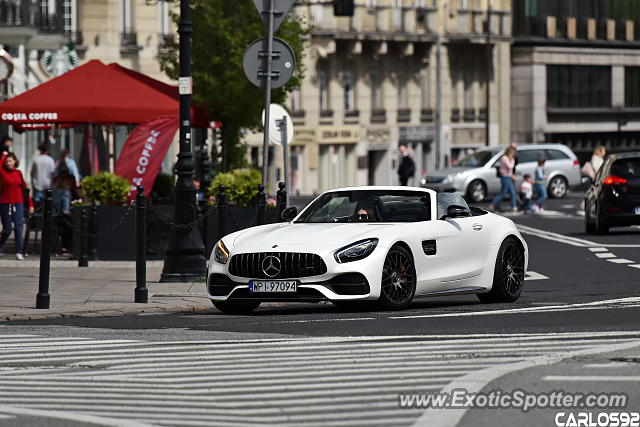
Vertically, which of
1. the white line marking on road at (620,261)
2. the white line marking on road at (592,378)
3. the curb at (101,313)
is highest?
the white line marking on road at (592,378)

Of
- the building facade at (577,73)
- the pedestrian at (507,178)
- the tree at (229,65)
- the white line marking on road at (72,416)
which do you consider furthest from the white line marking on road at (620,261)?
the building facade at (577,73)

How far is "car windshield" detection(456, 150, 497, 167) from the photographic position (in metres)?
61.9

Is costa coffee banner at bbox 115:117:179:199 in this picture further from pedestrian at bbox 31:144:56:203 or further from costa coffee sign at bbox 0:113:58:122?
pedestrian at bbox 31:144:56:203

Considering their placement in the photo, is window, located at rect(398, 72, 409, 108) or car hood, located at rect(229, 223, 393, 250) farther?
window, located at rect(398, 72, 409, 108)

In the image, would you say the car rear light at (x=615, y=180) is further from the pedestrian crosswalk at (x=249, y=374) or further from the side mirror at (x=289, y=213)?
the pedestrian crosswalk at (x=249, y=374)

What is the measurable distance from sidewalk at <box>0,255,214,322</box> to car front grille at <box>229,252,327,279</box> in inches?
60.2

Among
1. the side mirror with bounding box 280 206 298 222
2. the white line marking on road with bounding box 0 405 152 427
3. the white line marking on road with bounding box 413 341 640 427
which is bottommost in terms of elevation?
the white line marking on road with bounding box 0 405 152 427

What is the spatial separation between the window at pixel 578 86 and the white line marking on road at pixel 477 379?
82.5m

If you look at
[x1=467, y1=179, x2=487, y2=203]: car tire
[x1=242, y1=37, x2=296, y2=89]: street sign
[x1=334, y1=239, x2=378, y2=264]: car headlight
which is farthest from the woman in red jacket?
[x1=467, y1=179, x2=487, y2=203]: car tire

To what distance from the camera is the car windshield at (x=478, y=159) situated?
61.9m

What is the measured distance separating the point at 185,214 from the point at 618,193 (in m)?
13.0

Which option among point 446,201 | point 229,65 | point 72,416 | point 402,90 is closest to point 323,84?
point 402,90

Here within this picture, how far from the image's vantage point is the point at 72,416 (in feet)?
34.0

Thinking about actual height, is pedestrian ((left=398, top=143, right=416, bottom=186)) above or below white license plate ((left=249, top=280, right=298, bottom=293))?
above
